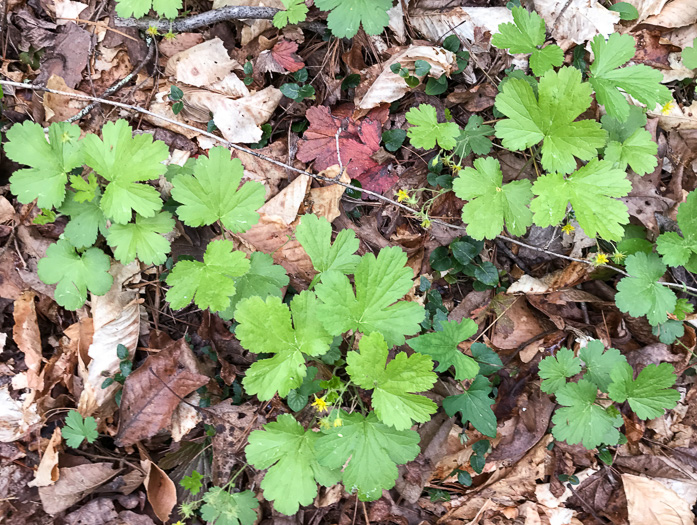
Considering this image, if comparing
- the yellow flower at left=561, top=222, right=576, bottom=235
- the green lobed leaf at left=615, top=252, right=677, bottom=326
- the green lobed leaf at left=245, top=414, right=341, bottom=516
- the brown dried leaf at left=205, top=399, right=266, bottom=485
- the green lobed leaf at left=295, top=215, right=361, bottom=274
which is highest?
the green lobed leaf at left=295, top=215, right=361, bottom=274

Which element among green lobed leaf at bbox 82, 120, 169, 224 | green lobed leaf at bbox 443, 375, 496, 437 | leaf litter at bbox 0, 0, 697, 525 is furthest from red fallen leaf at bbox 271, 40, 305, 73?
green lobed leaf at bbox 443, 375, 496, 437

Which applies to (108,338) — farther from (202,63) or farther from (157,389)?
(202,63)

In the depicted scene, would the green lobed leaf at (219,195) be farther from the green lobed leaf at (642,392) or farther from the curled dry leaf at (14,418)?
the green lobed leaf at (642,392)

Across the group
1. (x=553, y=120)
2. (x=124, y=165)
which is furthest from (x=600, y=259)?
(x=124, y=165)

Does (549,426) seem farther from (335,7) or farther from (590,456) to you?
(335,7)

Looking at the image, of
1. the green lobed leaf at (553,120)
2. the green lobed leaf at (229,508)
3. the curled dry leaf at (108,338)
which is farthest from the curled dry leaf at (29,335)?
the green lobed leaf at (553,120)

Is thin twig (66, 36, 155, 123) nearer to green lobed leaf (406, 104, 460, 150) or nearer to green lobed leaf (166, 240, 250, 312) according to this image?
green lobed leaf (166, 240, 250, 312)

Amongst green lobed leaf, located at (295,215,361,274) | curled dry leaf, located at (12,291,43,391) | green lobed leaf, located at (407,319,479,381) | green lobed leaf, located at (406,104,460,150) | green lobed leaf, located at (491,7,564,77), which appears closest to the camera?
green lobed leaf, located at (295,215,361,274)

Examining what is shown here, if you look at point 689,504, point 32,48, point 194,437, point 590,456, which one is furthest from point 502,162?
point 32,48
